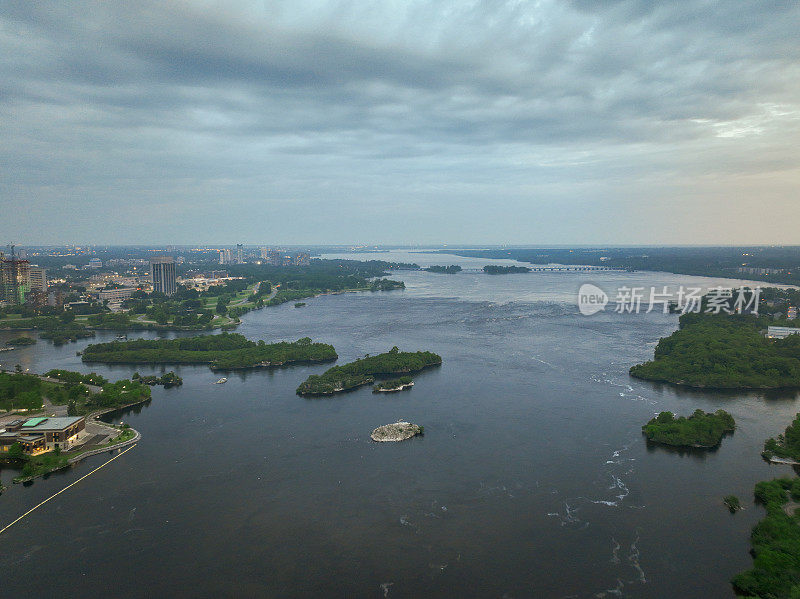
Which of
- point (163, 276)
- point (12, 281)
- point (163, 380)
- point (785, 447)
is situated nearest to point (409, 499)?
point (785, 447)

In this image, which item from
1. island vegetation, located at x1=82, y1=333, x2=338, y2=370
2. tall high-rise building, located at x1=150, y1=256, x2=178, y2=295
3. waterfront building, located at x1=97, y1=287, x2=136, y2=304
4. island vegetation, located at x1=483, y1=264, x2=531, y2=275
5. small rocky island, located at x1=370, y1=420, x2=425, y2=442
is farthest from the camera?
island vegetation, located at x1=483, y1=264, x2=531, y2=275

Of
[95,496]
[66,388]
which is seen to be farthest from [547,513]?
[66,388]

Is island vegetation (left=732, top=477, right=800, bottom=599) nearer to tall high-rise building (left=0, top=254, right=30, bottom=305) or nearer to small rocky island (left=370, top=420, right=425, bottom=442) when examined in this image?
small rocky island (left=370, top=420, right=425, bottom=442)

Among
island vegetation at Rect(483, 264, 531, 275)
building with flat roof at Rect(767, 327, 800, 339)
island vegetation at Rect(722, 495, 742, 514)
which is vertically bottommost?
island vegetation at Rect(722, 495, 742, 514)

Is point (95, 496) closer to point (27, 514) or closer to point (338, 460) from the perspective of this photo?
point (27, 514)

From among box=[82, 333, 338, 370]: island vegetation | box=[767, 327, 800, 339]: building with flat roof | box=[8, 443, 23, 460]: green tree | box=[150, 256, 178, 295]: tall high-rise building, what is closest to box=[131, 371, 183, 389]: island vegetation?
box=[82, 333, 338, 370]: island vegetation

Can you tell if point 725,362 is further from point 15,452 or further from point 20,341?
point 20,341
